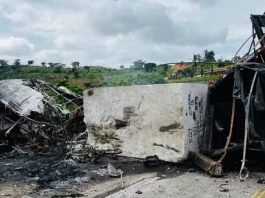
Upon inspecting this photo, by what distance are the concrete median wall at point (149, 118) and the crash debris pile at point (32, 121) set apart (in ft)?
5.17

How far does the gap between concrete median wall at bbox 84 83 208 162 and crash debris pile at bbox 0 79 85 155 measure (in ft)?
5.17

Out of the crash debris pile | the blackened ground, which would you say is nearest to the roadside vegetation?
the crash debris pile

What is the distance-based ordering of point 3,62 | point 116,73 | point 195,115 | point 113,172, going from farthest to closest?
1. point 3,62
2. point 116,73
3. point 195,115
4. point 113,172

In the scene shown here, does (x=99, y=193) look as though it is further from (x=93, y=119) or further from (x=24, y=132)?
(x=24, y=132)

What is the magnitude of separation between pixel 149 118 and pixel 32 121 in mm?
4316

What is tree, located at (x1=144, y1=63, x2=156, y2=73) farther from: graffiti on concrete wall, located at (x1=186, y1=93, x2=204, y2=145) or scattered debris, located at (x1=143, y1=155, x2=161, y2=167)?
scattered debris, located at (x1=143, y1=155, x2=161, y2=167)

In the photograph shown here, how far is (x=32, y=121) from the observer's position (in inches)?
428

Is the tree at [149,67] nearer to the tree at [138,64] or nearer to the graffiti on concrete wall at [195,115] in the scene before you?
the tree at [138,64]

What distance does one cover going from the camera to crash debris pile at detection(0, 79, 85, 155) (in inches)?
422

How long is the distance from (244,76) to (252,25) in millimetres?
1609

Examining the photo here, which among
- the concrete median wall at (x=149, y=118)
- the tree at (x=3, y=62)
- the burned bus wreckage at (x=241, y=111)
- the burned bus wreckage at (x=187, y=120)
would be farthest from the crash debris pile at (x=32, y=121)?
the tree at (x=3, y=62)

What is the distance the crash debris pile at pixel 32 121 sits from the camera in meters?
10.7

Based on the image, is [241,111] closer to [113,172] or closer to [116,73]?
[113,172]

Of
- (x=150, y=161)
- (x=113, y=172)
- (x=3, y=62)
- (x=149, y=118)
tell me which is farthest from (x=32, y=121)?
(x=3, y=62)
